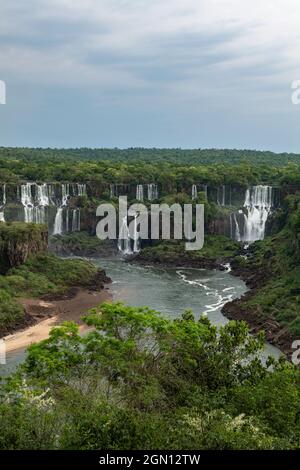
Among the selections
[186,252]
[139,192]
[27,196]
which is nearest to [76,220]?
[27,196]

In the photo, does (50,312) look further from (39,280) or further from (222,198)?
(222,198)

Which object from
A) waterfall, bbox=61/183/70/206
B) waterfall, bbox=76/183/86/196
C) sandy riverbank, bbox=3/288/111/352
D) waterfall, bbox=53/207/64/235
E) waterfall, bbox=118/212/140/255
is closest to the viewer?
sandy riverbank, bbox=3/288/111/352

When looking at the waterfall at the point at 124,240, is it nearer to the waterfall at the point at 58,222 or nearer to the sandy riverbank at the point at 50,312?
the waterfall at the point at 58,222

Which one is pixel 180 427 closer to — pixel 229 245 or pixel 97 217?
pixel 229 245

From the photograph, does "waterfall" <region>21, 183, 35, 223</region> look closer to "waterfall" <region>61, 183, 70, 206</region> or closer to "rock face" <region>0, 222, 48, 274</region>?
"waterfall" <region>61, 183, 70, 206</region>

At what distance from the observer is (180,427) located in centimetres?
1816

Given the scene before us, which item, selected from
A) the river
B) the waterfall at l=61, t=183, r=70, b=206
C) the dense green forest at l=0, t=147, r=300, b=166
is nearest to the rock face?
the river

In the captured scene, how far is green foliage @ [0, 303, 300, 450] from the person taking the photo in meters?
17.0

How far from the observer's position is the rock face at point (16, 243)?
59688mm

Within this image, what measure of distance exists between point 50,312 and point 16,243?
35.1 feet

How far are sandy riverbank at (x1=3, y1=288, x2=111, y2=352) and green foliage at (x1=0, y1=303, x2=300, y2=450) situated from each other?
19445mm

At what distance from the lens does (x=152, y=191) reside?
317ft

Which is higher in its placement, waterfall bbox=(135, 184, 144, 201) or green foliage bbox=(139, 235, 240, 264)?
waterfall bbox=(135, 184, 144, 201)
